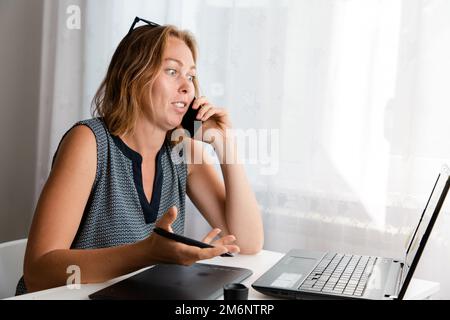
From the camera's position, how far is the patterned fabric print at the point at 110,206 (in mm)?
1381

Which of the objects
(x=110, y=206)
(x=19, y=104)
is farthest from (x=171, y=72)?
(x=19, y=104)

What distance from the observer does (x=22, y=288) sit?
1.37 meters

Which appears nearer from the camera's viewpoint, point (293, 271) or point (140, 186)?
point (293, 271)

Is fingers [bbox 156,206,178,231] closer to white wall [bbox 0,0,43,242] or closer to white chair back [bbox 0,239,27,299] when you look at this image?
white chair back [bbox 0,239,27,299]

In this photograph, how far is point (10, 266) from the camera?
1.63 metres

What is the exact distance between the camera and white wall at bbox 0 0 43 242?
279 centimetres

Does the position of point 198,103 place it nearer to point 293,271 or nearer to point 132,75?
point 132,75

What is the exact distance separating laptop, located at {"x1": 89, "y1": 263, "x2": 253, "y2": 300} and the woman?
8 centimetres

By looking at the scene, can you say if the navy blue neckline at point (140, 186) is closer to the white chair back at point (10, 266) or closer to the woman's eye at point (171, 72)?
the woman's eye at point (171, 72)

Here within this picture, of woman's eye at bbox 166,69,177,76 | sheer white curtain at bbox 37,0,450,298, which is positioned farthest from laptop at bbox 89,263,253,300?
sheer white curtain at bbox 37,0,450,298

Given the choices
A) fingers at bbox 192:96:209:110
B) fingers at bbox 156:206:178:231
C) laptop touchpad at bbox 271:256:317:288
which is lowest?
laptop touchpad at bbox 271:256:317:288

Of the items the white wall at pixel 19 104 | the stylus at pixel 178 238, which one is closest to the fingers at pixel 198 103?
the stylus at pixel 178 238

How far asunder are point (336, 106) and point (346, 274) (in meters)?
A: 0.89

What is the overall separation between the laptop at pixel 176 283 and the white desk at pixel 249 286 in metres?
0.03
